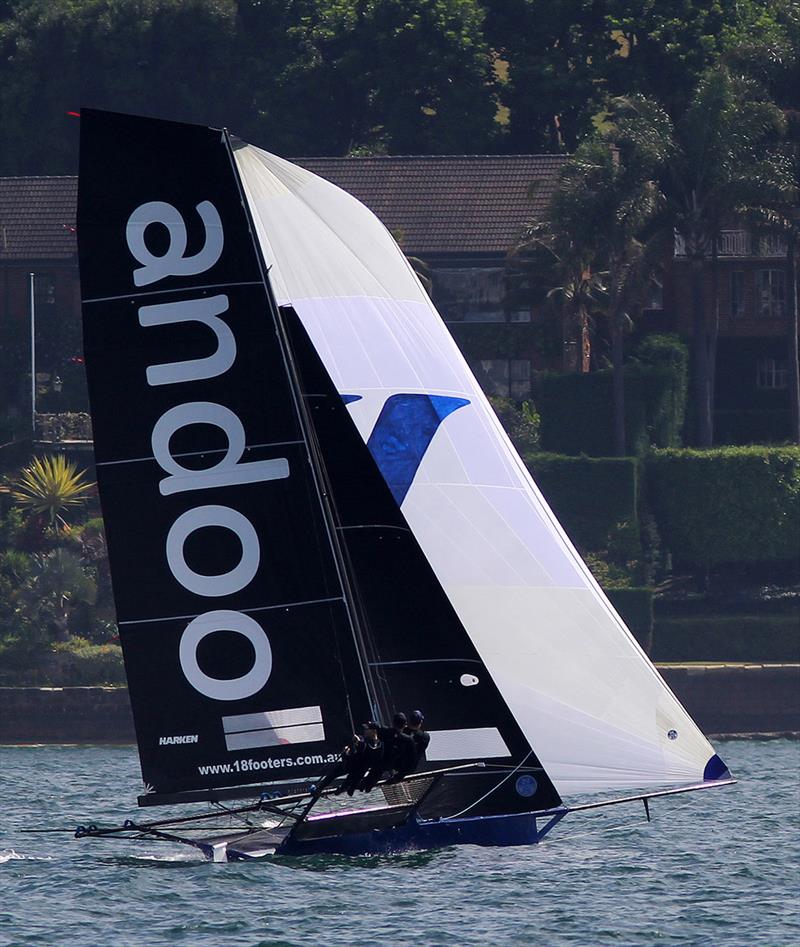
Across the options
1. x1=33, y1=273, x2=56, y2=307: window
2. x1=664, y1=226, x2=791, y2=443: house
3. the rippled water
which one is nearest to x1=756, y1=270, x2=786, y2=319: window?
x1=664, y1=226, x2=791, y2=443: house

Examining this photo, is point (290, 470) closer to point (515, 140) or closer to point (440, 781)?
point (440, 781)

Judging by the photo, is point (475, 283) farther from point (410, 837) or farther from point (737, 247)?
point (410, 837)

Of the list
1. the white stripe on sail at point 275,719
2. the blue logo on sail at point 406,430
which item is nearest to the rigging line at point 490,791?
the white stripe on sail at point 275,719

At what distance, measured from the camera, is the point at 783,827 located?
1022 inches

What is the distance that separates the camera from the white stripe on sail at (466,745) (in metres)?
19.3

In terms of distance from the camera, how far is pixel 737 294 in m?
61.0

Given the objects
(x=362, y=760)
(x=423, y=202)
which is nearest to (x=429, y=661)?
(x=362, y=760)

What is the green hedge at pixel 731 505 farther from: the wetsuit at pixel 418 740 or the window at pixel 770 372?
the wetsuit at pixel 418 740

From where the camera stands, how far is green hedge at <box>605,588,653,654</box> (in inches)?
1874

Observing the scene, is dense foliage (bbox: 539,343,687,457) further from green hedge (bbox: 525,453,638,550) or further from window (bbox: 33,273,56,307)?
window (bbox: 33,273,56,307)

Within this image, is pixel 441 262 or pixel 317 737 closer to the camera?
pixel 317 737

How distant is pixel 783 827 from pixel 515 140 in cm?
4707

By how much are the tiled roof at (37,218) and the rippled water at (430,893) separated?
4055 centimetres

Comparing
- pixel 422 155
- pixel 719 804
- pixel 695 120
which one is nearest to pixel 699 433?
pixel 695 120
